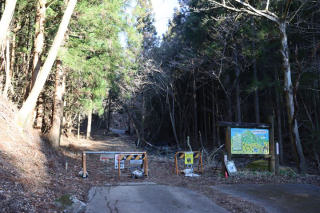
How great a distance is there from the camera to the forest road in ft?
19.2

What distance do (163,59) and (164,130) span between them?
380 inches

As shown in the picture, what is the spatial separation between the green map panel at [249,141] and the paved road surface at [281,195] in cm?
228

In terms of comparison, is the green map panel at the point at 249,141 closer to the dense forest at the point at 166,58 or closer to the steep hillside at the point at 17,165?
the dense forest at the point at 166,58

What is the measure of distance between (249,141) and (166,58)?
1630 centimetres

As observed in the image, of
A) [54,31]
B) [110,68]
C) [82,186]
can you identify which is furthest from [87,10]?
[82,186]

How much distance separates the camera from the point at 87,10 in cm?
1180

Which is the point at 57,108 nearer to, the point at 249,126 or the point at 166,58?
the point at 249,126

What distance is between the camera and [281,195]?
7.35 metres

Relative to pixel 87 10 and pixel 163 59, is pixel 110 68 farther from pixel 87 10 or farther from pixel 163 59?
pixel 163 59

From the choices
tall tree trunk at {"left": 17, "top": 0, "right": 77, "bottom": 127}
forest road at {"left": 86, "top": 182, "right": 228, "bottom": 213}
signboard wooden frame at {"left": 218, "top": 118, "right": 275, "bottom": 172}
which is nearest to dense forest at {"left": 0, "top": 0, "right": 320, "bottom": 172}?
tall tree trunk at {"left": 17, "top": 0, "right": 77, "bottom": 127}

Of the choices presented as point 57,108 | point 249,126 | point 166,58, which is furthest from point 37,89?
point 166,58

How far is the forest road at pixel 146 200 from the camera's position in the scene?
19.2 ft

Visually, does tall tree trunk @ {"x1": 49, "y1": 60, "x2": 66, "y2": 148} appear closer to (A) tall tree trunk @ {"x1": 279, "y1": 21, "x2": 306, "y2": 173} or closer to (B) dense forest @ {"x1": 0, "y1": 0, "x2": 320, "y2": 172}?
(B) dense forest @ {"x1": 0, "y1": 0, "x2": 320, "y2": 172}

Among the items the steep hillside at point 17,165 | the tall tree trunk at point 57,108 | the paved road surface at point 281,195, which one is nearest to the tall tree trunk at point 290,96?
the paved road surface at point 281,195
